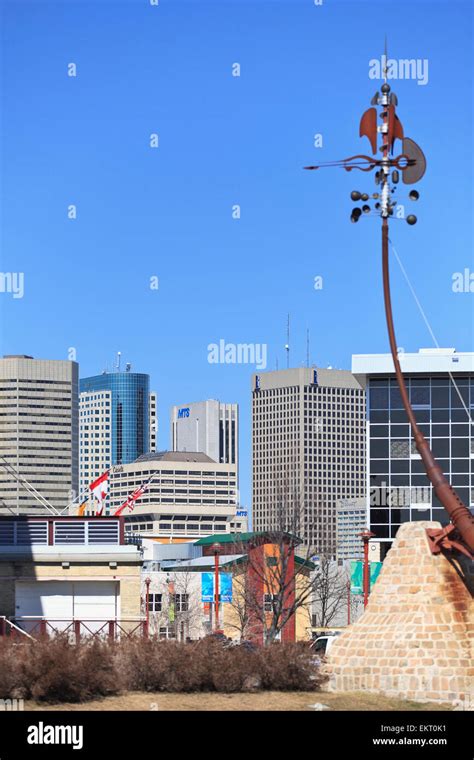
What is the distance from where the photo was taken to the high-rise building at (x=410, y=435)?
99125 millimetres

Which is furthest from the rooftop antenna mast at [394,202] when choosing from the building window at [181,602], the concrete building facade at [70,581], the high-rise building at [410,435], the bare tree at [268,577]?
the high-rise building at [410,435]

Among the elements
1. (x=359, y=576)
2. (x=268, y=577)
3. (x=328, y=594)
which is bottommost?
(x=328, y=594)

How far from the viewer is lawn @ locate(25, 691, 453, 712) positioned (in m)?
30.5

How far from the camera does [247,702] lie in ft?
104

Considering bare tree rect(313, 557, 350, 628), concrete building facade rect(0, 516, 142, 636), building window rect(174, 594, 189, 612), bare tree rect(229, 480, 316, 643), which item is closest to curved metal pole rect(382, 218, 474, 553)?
concrete building facade rect(0, 516, 142, 636)

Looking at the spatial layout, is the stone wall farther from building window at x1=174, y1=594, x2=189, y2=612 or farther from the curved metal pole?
building window at x1=174, y1=594, x2=189, y2=612

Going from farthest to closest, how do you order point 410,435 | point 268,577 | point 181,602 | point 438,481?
1. point 410,435
2. point 181,602
3. point 268,577
4. point 438,481

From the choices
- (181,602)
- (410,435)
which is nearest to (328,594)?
(410,435)

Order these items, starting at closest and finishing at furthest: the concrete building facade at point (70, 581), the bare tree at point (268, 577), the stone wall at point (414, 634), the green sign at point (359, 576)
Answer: the stone wall at point (414, 634) < the concrete building facade at point (70, 581) < the bare tree at point (268, 577) < the green sign at point (359, 576)

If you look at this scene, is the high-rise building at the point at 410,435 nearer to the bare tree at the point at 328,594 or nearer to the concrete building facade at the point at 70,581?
the bare tree at the point at 328,594

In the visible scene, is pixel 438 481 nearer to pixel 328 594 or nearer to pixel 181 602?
pixel 181 602

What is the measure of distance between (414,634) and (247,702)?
14.5 ft

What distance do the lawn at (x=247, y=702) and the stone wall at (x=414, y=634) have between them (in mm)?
544
